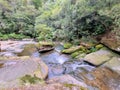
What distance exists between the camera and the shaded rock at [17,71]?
527 cm

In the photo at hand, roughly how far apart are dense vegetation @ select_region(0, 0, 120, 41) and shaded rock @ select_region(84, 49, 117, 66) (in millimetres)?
1543

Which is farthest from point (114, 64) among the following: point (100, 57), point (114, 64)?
point (100, 57)

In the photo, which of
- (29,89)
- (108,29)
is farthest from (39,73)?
(108,29)

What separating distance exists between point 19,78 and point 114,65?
→ 436 cm

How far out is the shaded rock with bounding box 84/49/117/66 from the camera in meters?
8.10

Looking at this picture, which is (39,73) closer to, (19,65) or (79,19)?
(19,65)

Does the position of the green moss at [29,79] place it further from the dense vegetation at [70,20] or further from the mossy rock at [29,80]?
the dense vegetation at [70,20]

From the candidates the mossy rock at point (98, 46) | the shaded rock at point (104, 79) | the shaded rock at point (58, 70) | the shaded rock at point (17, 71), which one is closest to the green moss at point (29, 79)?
the shaded rock at point (17, 71)

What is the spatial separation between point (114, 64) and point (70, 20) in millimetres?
6004

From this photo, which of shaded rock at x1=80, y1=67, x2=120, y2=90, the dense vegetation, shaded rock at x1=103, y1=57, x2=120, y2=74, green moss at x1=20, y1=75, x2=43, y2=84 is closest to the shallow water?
shaded rock at x1=80, y1=67, x2=120, y2=90

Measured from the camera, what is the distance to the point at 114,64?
7.59 m

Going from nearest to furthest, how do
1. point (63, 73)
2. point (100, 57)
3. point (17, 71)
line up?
point (17, 71) → point (63, 73) → point (100, 57)

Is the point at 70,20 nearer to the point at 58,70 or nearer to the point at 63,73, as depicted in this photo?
the point at 58,70

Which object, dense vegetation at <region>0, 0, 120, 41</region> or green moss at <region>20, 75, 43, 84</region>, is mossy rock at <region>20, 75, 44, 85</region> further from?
dense vegetation at <region>0, 0, 120, 41</region>
